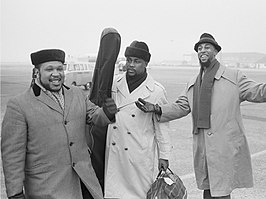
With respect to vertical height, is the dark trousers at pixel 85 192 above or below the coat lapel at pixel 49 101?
below

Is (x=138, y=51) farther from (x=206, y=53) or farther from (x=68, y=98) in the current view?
(x=68, y=98)

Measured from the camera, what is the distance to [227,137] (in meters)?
3.41

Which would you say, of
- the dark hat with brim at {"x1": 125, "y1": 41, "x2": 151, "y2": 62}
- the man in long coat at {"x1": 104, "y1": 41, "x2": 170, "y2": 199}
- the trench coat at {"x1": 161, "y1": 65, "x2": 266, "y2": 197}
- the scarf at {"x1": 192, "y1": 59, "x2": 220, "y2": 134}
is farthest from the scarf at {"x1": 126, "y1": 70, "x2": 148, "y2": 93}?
the scarf at {"x1": 192, "y1": 59, "x2": 220, "y2": 134}

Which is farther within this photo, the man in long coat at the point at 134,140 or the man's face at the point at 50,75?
the man in long coat at the point at 134,140

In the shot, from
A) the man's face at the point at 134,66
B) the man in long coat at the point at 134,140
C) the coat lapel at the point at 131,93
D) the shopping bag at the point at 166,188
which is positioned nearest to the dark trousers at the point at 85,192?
the man in long coat at the point at 134,140

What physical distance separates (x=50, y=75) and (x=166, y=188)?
140cm

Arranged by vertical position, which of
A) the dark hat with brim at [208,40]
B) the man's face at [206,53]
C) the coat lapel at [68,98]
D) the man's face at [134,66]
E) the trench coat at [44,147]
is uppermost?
the dark hat with brim at [208,40]

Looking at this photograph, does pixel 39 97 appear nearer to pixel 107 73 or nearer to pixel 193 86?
pixel 107 73

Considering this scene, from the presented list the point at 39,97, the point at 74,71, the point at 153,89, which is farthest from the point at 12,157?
the point at 74,71

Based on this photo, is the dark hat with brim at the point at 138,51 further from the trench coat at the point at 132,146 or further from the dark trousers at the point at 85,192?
the dark trousers at the point at 85,192

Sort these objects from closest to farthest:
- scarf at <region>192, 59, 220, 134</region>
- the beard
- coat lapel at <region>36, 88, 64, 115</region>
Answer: coat lapel at <region>36, 88, 64, 115</region>, scarf at <region>192, 59, 220, 134</region>, the beard

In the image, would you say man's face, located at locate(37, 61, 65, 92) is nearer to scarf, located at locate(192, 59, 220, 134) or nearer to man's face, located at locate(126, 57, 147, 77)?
man's face, located at locate(126, 57, 147, 77)

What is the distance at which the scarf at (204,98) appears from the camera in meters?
3.44

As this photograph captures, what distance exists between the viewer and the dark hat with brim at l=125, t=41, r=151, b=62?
3.47m
